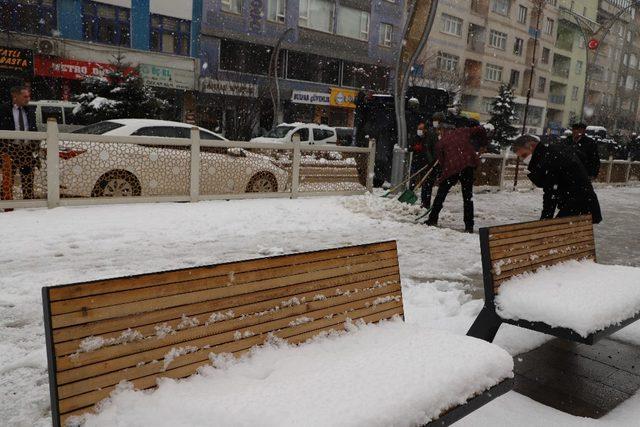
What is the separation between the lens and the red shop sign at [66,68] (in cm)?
2414

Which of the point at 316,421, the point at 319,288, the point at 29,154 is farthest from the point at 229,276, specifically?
the point at 29,154

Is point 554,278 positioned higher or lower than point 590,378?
higher

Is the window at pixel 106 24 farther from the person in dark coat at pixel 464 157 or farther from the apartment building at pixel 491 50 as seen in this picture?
the person in dark coat at pixel 464 157

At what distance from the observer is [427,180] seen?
428 inches

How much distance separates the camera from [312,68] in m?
35.4

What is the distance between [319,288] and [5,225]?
6176 millimetres

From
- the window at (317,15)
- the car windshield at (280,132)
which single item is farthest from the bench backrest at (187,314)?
the window at (317,15)

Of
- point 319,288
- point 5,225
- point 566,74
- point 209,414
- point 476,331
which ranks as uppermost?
point 566,74

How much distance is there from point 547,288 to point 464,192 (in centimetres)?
529

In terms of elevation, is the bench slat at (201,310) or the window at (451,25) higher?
the window at (451,25)

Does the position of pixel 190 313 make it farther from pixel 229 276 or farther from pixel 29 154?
pixel 29 154

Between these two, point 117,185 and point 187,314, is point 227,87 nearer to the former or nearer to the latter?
point 117,185

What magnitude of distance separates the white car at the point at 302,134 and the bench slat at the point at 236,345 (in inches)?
598

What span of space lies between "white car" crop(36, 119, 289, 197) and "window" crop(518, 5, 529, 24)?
49190mm
